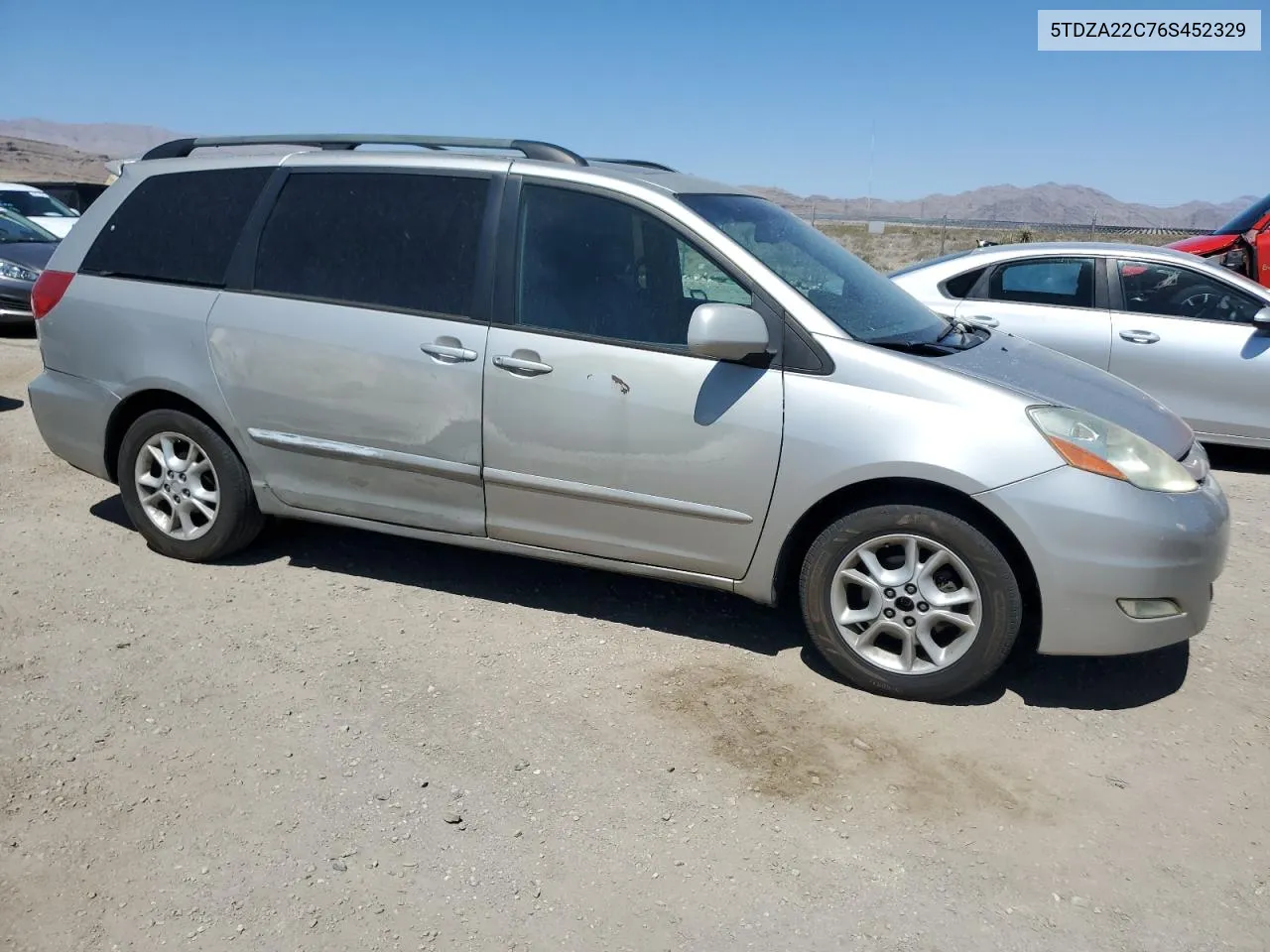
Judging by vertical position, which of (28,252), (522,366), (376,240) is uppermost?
(28,252)

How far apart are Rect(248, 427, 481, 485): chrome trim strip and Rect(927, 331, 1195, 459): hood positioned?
1.90 metres

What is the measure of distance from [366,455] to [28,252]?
9.83m

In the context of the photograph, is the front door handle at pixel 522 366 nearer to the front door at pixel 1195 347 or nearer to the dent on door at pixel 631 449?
the dent on door at pixel 631 449

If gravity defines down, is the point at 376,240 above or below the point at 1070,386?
above

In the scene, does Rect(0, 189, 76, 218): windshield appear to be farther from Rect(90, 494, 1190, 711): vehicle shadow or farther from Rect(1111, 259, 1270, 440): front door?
Rect(1111, 259, 1270, 440): front door

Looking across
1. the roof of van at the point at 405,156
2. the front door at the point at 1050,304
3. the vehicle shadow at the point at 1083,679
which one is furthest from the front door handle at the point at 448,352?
the front door at the point at 1050,304

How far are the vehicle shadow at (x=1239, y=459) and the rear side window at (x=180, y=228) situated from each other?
21.2 feet

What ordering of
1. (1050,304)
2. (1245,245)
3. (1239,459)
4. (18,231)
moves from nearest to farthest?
(1050,304)
(1239,459)
(1245,245)
(18,231)

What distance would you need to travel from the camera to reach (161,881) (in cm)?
283

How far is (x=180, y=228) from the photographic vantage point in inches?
193

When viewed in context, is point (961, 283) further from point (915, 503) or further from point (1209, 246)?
point (915, 503)

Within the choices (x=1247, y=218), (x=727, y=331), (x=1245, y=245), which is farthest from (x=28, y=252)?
(x=1247, y=218)

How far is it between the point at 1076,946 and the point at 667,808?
3.76 ft

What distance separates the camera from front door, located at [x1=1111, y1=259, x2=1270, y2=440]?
23.3 feet
